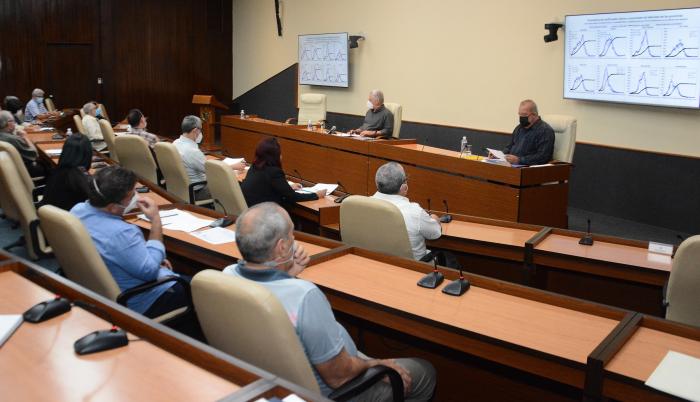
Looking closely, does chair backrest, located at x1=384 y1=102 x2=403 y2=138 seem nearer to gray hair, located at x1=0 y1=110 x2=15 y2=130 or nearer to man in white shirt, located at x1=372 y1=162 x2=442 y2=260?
gray hair, located at x1=0 y1=110 x2=15 y2=130

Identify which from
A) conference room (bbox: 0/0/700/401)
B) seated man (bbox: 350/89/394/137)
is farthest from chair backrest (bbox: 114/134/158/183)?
seated man (bbox: 350/89/394/137)

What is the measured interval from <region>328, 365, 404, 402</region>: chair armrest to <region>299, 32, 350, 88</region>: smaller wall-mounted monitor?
9.19 m

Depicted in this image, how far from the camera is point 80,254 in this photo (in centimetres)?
269

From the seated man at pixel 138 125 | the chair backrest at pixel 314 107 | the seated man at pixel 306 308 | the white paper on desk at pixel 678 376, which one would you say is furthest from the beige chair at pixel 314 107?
the white paper on desk at pixel 678 376

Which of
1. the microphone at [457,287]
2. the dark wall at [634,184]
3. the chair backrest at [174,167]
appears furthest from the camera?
the dark wall at [634,184]

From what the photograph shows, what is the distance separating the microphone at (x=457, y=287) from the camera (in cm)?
263

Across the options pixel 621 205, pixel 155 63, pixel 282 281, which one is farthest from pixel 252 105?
pixel 282 281

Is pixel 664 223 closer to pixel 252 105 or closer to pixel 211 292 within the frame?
pixel 211 292

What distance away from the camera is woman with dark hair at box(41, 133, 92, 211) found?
4438 mm

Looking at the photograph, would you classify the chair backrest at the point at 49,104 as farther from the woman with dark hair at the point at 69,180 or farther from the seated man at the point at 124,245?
the seated man at the point at 124,245

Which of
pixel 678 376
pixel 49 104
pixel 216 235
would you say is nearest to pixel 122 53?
pixel 49 104

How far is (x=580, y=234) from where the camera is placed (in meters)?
3.75

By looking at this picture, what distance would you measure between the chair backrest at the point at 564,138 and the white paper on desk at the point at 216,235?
3937 millimetres

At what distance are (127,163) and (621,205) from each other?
5429 mm
